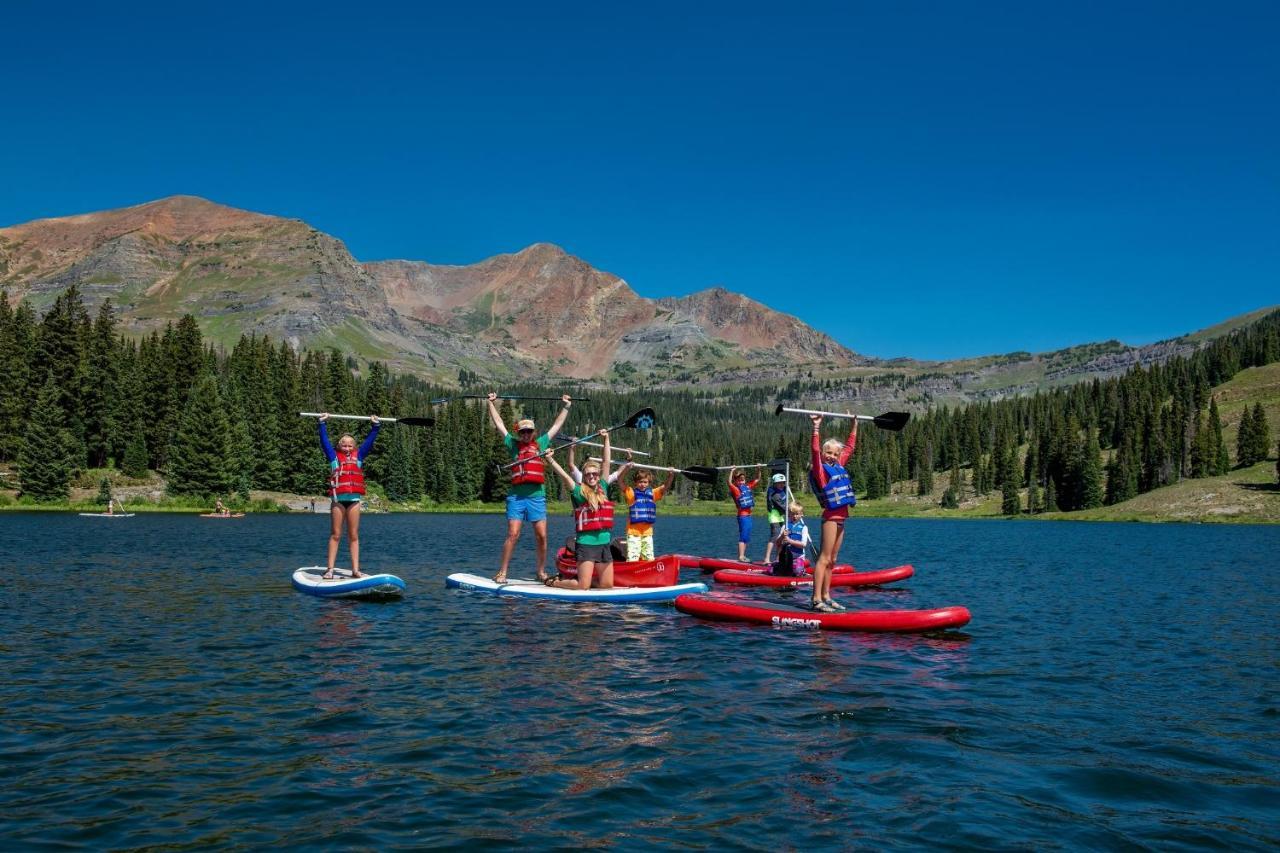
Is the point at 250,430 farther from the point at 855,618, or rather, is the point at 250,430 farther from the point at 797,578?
the point at 855,618

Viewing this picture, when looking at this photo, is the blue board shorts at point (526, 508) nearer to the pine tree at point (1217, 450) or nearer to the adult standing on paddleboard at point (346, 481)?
the adult standing on paddleboard at point (346, 481)

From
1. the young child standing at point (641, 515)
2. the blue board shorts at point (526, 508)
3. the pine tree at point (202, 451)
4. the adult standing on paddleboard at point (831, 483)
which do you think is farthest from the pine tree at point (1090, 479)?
the blue board shorts at point (526, 508)

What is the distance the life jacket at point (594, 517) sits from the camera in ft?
78.2

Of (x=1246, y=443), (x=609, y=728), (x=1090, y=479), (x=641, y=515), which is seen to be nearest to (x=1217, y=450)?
(x=1246, y=443)

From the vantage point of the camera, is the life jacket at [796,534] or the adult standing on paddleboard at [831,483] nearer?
the adult standing on paddleboard at [831,483]

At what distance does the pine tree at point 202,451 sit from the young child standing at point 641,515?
86892mm

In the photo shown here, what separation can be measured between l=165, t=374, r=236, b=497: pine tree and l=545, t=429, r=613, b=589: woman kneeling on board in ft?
287

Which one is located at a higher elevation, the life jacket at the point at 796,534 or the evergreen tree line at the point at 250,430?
the evergreen tree line at the point at 250,430

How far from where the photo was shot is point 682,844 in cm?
834

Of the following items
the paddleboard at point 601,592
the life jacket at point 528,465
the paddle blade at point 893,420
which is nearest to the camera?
the paddle blade at point 893,420

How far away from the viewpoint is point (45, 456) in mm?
88750

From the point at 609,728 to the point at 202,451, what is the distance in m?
102

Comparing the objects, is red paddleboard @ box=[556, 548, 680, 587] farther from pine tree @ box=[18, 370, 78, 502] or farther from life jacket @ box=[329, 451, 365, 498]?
pine tree @ box=[18, 370, 78, 502]

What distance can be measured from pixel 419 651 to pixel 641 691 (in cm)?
546
